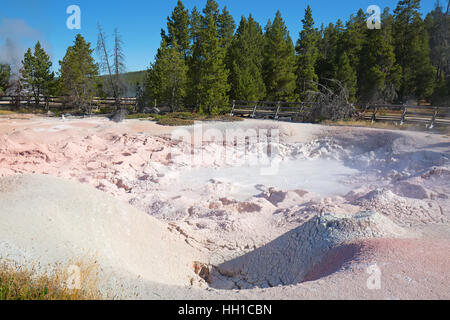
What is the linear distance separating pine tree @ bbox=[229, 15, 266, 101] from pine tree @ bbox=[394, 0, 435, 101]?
1483cm

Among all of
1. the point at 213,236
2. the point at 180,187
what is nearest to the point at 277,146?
the point at 180,187

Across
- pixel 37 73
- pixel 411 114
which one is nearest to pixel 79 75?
pixel 37 73

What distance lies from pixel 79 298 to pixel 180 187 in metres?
8.45

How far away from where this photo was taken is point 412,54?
32.0m

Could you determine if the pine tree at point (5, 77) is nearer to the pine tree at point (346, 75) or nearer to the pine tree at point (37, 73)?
the pine tree at point (37, 73)

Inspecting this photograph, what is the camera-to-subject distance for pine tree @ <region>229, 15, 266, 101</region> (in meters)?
26.7

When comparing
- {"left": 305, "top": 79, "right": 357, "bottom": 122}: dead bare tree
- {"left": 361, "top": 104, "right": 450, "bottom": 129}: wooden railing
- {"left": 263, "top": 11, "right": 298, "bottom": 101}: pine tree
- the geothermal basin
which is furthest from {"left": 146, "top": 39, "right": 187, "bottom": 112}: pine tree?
{"left": 361, "top": 104, "right": 450, "bottom": 129}: wooden railing

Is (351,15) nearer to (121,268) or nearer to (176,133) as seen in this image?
(176,133)

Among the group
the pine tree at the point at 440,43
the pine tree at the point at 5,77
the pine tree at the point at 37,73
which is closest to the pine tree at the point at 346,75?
the pine tree at the point at 440,43

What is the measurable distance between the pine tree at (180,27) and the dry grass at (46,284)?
30.8 m

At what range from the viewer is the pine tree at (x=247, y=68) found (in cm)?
2672

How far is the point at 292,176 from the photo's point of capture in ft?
42.6

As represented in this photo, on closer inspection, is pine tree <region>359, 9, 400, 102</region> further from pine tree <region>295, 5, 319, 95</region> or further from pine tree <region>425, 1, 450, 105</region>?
pine tree <region>425, 1, 450, 105</region>

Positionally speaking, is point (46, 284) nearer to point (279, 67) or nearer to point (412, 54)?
point (279, 67)
